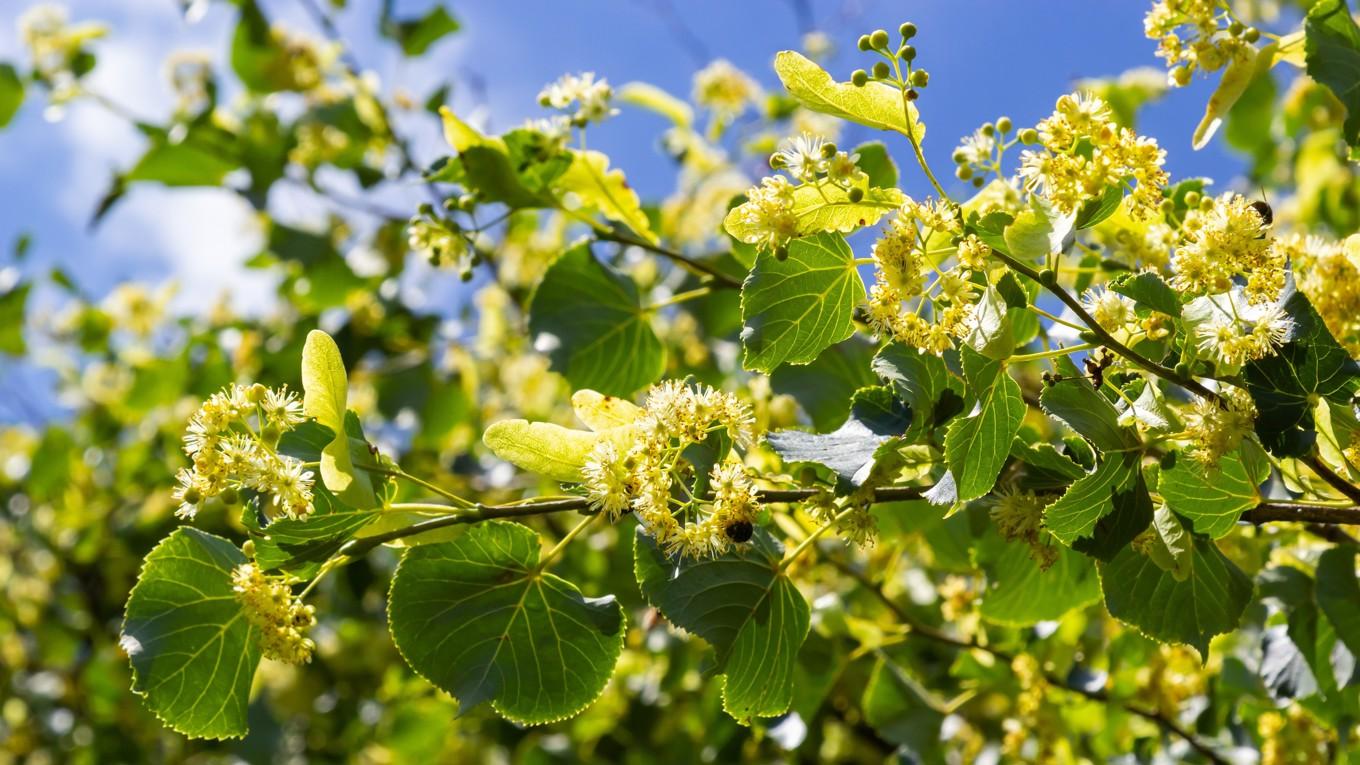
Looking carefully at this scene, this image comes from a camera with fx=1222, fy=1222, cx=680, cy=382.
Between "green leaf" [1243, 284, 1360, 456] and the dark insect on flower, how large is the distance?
608 millimetres

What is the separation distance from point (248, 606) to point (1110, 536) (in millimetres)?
1120

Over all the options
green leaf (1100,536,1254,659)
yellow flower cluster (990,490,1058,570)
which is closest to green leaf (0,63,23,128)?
yellow flower cluster (990,490,1058,570)

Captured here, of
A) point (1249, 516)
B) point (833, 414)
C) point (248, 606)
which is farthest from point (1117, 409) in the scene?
point (248, 606)

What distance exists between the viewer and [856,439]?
1607 millimetres

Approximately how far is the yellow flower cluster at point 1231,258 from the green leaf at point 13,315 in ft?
19.1

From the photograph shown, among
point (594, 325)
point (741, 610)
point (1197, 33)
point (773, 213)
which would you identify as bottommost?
point (594, 325)

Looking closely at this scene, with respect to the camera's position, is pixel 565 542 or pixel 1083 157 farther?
pixel 565 542

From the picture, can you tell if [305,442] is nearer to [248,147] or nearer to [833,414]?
[833,414]

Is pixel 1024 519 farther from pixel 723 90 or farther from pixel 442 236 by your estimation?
pixel 723 90

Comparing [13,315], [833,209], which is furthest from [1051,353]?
[13,315]

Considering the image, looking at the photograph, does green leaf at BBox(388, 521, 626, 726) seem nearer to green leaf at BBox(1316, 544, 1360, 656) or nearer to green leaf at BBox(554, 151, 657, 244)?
green leaf at BBox(554, 151, 657, 244)

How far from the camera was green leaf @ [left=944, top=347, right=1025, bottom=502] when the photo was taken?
1436 millimetres

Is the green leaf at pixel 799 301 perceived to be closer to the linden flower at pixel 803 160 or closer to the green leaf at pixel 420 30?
the linden flower at pixel 803 160

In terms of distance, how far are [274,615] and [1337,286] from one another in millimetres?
1559
